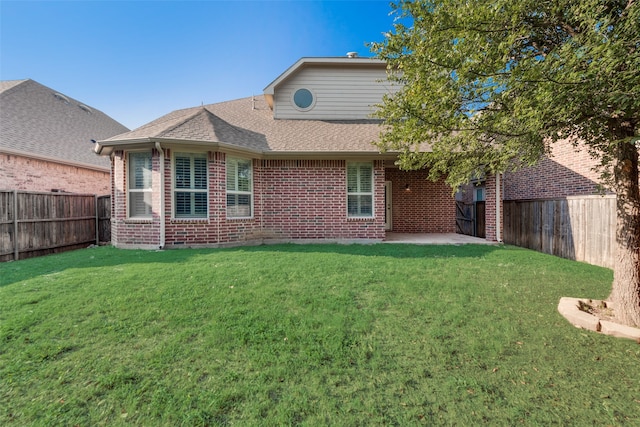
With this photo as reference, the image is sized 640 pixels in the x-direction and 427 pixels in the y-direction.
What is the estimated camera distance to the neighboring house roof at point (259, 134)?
7.54 metres

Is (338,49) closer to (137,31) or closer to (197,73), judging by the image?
(197,73)

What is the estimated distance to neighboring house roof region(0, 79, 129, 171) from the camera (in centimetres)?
1026

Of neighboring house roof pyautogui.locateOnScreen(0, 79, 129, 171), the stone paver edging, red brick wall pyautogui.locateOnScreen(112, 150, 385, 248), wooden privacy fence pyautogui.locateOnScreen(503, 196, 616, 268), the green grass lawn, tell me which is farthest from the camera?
neighboring house roof pyautogui.locateOnScreen(0, 79, 129, 171)

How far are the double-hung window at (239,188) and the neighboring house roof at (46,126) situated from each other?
8.04 metres

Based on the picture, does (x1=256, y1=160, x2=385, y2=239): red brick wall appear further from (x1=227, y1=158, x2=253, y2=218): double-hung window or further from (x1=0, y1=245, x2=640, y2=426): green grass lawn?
(x1=0, y1=245, x2=640, y2=426): green grass lawn

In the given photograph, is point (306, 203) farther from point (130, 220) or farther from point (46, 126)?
point (46, 126)

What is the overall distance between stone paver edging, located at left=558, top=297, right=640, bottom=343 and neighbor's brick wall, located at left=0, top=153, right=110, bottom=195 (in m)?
15.0

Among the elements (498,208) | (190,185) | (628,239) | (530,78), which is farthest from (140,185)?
(498,208)

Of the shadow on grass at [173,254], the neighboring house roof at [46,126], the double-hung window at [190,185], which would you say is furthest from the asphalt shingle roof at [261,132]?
the neighboring house roof at [46,126]

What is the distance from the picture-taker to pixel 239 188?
333 inches

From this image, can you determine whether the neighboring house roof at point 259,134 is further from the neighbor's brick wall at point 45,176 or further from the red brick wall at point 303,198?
the neighbor's brick wall at point 45,176

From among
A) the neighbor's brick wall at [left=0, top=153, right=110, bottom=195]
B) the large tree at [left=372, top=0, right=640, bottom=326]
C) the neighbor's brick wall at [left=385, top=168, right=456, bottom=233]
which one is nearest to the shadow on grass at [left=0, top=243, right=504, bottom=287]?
the neighbor's brick wall at [left=385, top=168, right=456, bottom=233]

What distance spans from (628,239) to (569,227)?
4.18m

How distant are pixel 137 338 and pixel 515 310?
4763 millimetres
